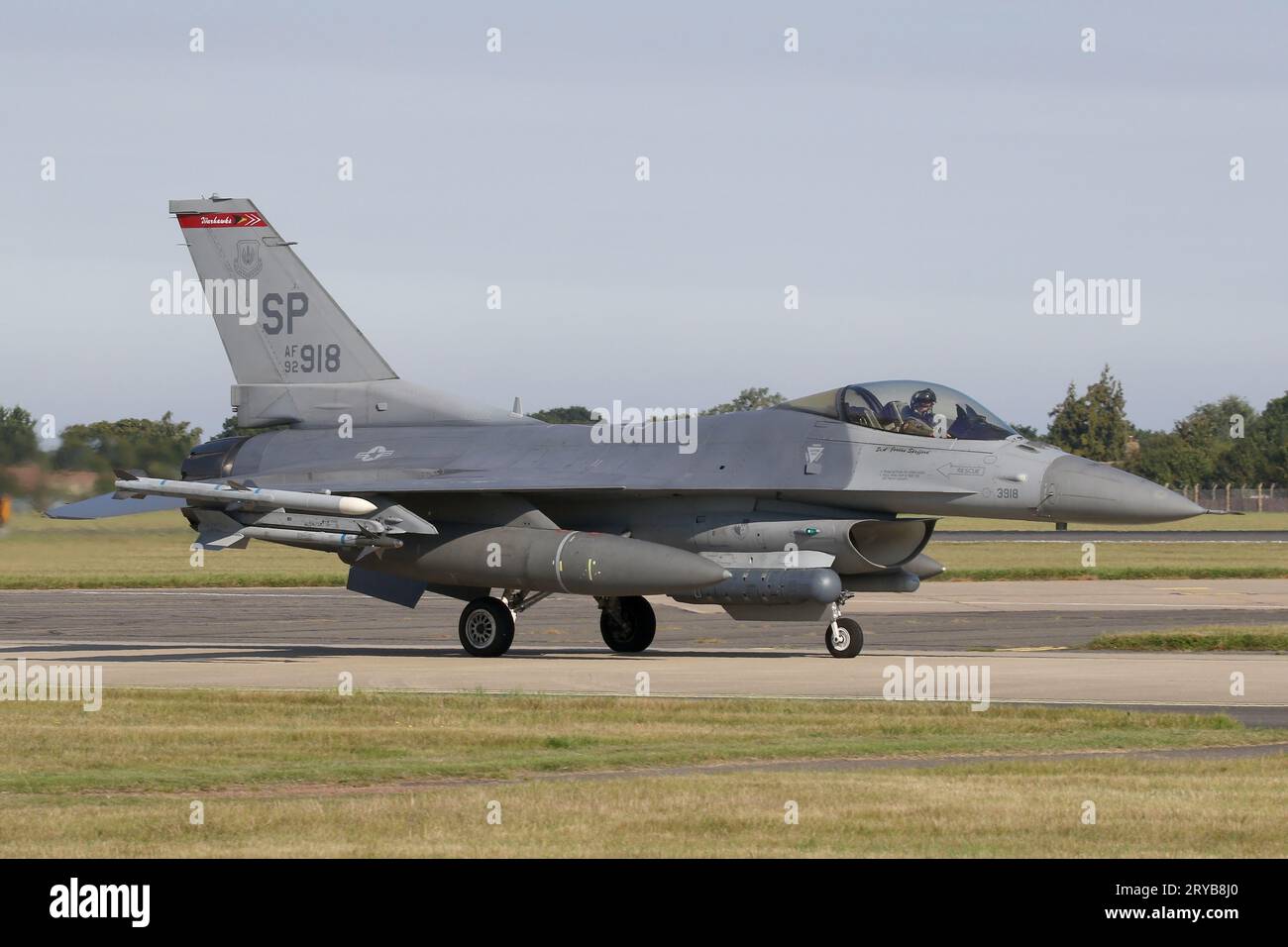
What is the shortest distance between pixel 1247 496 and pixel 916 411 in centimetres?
8533

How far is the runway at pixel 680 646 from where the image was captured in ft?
56.5

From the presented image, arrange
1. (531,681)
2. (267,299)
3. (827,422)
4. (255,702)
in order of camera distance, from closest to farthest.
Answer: (255,702), (531,681), (827,422), (267,299)

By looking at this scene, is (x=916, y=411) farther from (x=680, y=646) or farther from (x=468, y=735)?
(x=468, y=735)

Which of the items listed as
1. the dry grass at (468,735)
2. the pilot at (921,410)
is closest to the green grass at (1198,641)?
the pilot at (921,410)

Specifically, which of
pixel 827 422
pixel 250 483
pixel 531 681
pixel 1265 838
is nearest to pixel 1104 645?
pixel 827 422

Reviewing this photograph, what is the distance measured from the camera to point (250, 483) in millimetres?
21969

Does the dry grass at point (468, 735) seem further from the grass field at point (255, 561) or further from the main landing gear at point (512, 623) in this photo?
the grass field at point (255, 561)

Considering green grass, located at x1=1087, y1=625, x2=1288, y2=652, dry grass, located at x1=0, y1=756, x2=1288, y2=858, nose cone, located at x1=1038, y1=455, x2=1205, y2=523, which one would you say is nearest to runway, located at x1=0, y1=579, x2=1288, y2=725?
green grass, located at x1=1087, y1=625, x2=1288, y2=652

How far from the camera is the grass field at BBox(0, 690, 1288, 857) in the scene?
9.03 metres

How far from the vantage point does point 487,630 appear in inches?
836

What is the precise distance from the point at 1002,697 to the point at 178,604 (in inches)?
795

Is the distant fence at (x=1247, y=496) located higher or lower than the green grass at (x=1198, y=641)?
higher

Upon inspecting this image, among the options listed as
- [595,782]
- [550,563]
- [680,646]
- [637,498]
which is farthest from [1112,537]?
[595,782]
